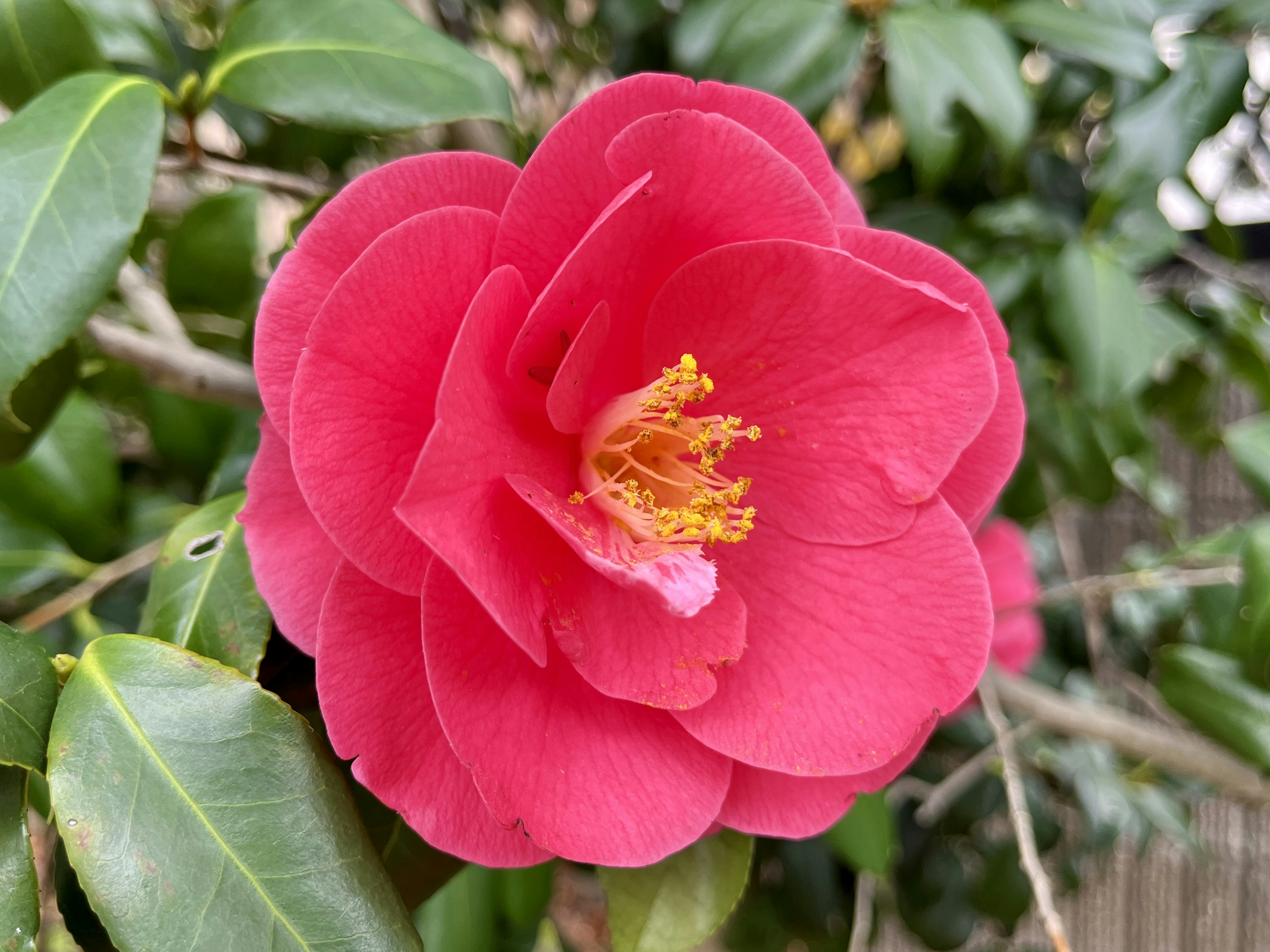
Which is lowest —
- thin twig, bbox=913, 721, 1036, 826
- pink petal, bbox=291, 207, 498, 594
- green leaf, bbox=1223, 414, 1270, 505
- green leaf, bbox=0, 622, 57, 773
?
thin twig, bbox=913, 721, 1036, 826

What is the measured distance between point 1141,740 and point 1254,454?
0.33 m

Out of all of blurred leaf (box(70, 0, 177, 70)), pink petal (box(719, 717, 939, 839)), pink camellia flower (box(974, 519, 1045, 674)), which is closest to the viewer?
pink petal (box(719, 717, 939, 839))

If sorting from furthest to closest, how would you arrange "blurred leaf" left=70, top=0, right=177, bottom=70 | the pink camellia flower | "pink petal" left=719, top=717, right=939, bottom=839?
the pink camellia flower
"blurred leaf" left=70, top=0, right=177, bottom=70
"pink petal" left=719, top=717, right=939, bottom=839

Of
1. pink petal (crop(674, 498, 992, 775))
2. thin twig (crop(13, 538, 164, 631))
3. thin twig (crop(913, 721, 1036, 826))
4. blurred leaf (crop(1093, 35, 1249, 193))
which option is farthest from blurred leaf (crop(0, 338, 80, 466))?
blurred leaf (crop(1093, 35, 1249, 193))

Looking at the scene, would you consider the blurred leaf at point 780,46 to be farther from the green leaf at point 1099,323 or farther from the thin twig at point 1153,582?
the thin twig at point 1153,582

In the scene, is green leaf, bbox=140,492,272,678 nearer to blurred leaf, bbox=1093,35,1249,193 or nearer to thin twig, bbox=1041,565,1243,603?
thin twig, bbox=1041,565,1243,603

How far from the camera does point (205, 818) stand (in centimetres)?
31

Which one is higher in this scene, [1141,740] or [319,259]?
[319,259]

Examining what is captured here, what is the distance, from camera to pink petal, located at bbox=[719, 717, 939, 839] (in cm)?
40

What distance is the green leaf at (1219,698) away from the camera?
2.48ft

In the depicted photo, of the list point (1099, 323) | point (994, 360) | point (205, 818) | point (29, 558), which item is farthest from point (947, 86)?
point (29, 558)

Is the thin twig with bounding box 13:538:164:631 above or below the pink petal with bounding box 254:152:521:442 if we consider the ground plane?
below

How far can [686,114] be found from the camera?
340 mm

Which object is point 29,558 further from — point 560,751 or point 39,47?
point 560,751
